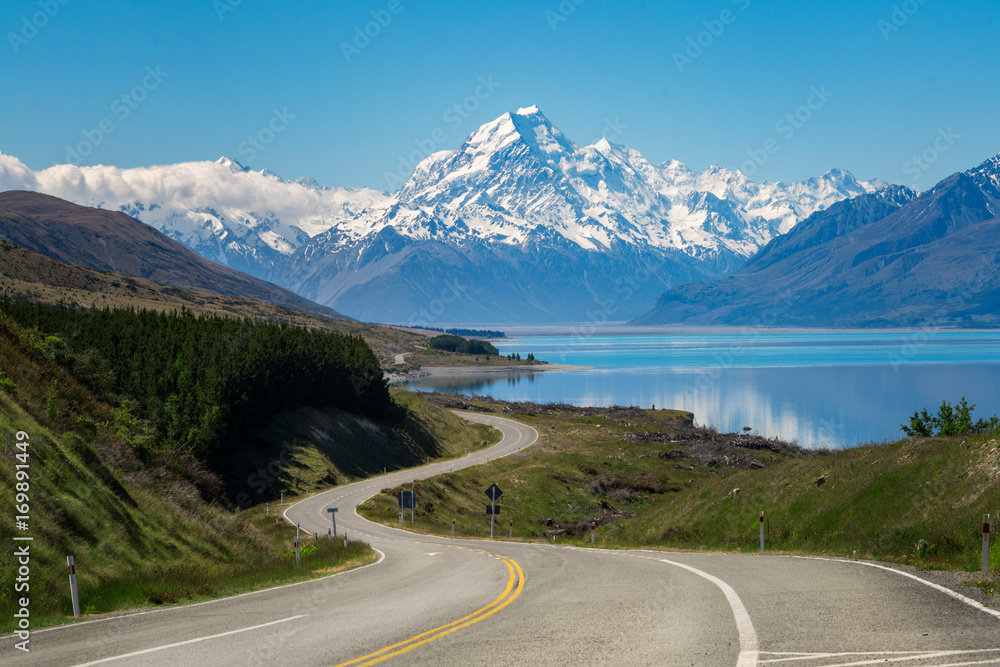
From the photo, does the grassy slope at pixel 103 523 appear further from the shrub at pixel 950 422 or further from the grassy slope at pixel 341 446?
the shrub at pixel 950 422

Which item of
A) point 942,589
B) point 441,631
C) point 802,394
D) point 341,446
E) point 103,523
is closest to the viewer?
point 441,631

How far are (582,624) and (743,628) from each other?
2380mm

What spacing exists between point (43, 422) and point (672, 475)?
61151 mm

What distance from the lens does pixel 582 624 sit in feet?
38.4

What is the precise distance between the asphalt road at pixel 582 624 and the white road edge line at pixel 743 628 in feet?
0.07

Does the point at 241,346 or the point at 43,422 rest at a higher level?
the point at 241,346

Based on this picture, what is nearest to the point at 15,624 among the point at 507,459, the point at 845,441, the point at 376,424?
the point at 507,459

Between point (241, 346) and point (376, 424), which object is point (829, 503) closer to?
point (241, 346)

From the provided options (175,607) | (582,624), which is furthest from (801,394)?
(175,607)

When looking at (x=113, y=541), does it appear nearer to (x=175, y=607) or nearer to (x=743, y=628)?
(x=175, y=607)

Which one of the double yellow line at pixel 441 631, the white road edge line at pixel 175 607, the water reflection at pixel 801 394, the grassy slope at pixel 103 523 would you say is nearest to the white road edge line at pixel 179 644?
the white road edge line at pixel 175 607

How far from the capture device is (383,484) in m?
65.1

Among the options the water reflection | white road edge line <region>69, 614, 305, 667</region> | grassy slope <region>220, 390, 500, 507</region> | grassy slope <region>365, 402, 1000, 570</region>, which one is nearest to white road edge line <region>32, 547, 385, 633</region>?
white road edge line <region>69, 614, 305, 667</region>

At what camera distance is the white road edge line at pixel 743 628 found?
955cm
